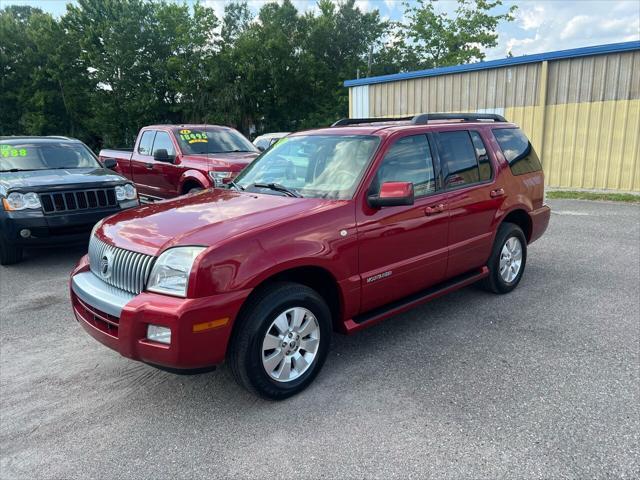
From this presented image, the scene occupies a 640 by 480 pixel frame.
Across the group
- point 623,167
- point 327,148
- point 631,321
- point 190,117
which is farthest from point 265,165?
point 190,117

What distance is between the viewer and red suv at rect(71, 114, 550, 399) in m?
2.93

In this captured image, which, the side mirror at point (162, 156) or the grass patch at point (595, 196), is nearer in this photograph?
the side mirror at point (162, 156)

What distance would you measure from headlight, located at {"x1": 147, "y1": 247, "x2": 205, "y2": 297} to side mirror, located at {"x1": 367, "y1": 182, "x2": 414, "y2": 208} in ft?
4.53

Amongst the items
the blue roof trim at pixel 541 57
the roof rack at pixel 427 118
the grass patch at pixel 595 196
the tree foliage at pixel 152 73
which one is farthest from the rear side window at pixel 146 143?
the tree foliage at pixel 152 73

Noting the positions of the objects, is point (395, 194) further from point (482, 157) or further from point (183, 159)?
point (183, 159)

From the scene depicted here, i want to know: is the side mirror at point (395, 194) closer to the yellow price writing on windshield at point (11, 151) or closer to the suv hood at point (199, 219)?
the suv hood at point (199, 219)

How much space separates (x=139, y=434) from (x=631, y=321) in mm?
4306

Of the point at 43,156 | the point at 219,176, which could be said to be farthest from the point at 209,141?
the point at 43,156

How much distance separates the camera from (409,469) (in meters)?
2.63

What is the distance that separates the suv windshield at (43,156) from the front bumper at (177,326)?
544 centimetres

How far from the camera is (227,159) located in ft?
28.1

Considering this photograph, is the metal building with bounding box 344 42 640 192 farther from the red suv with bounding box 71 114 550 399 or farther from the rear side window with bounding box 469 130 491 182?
the rear side window with bounding box 469 130 491 182

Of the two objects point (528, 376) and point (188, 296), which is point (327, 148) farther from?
point (528, 376)

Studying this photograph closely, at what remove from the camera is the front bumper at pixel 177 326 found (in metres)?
2.82
